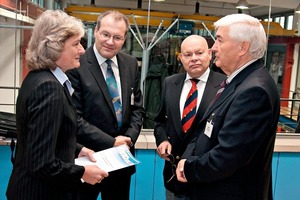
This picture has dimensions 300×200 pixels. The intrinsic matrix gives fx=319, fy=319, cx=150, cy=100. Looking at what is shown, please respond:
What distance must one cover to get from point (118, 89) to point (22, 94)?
783 mm

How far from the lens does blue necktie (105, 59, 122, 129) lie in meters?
1.90

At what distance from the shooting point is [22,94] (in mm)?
1209

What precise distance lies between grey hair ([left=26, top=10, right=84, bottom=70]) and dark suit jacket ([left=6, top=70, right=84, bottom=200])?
0.04 m

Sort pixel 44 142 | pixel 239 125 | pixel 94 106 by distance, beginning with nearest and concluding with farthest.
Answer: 1. pixel 44 142
2. pixel 239 125
3. pixel 94 106

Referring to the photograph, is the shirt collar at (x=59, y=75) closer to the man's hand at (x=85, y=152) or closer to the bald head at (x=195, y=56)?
the man's hand at (x=85, y=152)

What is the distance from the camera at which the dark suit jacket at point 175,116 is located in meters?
1.91

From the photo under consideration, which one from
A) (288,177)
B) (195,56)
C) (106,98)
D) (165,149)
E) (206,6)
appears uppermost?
(206,6)


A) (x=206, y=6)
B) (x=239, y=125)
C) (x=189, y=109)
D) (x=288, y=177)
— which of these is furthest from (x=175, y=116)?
(x=206, y=6)

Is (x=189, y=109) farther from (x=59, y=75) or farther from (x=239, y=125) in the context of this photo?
(x=59, y=75)

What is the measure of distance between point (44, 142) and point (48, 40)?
15.5 inches

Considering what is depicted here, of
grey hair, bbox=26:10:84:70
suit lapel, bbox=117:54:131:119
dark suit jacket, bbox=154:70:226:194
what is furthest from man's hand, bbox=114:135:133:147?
grey hair, bbox=26:10:84:70

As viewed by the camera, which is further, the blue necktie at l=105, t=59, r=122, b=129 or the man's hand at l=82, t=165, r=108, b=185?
A: the blue necktie at l=105, t=59, r=122, b=129

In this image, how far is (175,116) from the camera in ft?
6.45

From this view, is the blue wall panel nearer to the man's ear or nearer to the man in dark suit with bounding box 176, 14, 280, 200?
the man in dark suit with bounding box 176, 14, 280, 200
